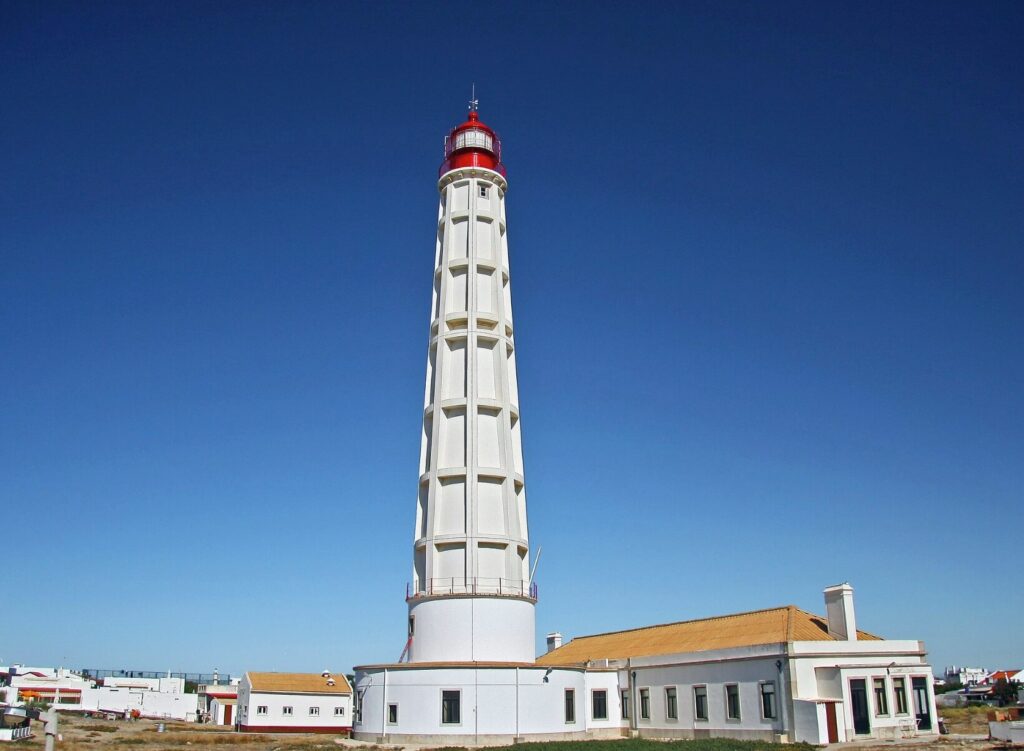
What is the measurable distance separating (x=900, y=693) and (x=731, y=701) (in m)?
6.69

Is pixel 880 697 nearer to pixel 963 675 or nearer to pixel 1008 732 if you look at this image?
pixel 1008 732

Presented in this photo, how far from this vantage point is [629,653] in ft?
148

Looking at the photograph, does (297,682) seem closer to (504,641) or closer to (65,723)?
(65,723)

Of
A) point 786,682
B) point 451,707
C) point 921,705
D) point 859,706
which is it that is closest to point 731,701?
point 786,682

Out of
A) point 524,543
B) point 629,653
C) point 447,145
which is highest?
point 447,145

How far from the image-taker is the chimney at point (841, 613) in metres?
35.9

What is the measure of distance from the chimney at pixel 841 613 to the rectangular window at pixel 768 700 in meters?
3.88

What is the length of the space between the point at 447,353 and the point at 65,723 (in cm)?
3353

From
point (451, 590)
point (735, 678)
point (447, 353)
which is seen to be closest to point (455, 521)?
point (451, 590)

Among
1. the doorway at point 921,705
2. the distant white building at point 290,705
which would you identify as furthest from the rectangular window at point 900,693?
the distant white building at point 290,705

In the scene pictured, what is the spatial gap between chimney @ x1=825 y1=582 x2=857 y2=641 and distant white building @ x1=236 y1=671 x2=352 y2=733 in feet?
89.9

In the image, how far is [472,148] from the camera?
44.6m

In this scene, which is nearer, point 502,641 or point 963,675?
point 502,641

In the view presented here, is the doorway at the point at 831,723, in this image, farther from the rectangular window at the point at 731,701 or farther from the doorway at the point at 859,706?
the rectangular window at the point at 731,701
